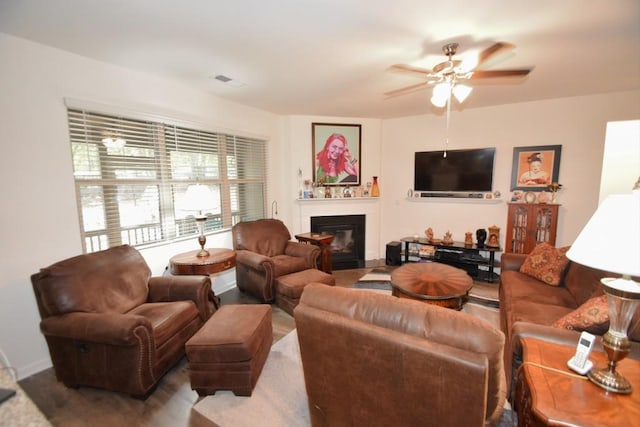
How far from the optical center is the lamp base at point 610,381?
1112 mm

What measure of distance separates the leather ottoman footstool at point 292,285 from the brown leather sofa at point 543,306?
177 cm

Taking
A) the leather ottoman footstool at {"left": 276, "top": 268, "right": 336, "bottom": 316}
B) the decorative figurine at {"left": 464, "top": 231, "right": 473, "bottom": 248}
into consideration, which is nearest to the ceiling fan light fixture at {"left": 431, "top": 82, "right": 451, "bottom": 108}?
the leather ottoman footstool at {"left": 276, "top": 268, "right": 336, "bottom": 316}

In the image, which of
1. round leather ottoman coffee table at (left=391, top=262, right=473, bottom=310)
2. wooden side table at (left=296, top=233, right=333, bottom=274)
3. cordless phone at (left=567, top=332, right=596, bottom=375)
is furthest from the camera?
wooden side table at (left=296, top=233, right=333, bottom=274)

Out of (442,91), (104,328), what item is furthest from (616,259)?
(104,328)

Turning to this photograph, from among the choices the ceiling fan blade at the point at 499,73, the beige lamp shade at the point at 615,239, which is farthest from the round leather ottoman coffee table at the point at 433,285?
the ceiling fan blade at the point at 499,73

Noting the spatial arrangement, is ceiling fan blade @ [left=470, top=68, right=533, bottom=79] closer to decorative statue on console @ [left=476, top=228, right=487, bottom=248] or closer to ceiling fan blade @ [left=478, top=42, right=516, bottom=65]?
ceiling fan blade @ [left=478, top=42, right=516, bottom=65]

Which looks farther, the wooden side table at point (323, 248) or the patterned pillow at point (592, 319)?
the wooden side table at point (323, 248)

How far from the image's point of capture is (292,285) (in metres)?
3.10

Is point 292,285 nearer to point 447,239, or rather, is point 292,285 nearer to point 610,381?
point 610,381

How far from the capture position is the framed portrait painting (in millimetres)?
3990

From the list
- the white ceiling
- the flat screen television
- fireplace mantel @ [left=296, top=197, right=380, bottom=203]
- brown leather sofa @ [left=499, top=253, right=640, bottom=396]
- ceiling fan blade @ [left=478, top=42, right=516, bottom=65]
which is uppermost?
the white ceiling

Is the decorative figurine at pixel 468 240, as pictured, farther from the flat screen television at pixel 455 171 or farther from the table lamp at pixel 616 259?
the table lamp at pixel 616 259

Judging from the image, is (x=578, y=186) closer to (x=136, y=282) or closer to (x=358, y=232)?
(x=358, y=232)

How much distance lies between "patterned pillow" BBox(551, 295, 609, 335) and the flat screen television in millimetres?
3056
